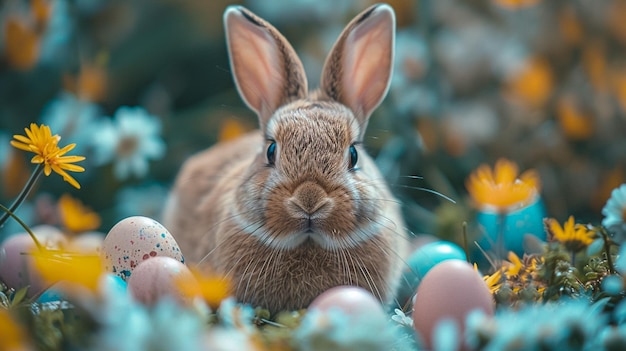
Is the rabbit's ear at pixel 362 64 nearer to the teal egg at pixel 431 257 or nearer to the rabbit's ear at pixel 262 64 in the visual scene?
the rabbit's ear at pixel 262 64

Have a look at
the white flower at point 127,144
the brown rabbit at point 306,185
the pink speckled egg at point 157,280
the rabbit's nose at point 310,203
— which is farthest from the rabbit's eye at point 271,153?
the white flower at point 127,144

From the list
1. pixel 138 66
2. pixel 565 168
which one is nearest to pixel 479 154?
pixel 565 168

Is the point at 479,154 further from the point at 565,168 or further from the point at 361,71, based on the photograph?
the point at 361,71

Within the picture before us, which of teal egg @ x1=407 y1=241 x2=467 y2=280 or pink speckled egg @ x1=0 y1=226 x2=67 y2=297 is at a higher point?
pink speckled egg @ x1=0 y1=226 x2=67 y2=297

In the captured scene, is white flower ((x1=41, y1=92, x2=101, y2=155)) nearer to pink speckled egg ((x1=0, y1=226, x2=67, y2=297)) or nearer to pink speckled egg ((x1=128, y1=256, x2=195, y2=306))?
pink speckled egg ((x1=0, y1=226, x2=67, y2=297))

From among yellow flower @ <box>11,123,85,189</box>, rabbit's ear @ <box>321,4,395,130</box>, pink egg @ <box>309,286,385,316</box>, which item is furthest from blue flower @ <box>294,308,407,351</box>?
rabbit's ear @ <box>321,4,395,130</box>
